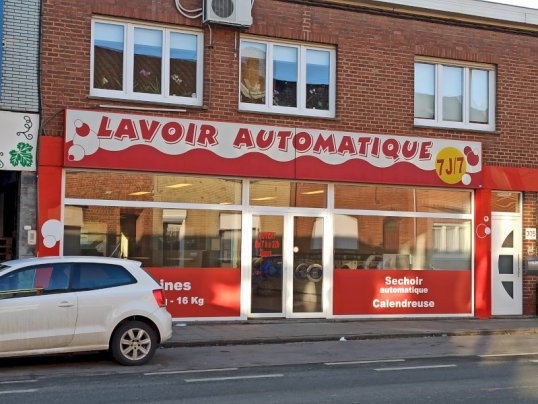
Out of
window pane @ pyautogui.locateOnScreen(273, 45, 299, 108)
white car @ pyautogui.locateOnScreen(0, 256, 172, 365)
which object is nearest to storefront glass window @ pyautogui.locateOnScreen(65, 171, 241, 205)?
window pane @ pyautogui.locateOnScreen(273, 45, 299, 108)

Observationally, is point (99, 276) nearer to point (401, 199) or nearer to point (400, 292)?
point (400, 292)

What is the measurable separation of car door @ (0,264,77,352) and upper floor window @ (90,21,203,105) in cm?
570

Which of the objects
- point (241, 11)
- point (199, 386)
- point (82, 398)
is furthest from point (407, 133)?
point (82, 398)

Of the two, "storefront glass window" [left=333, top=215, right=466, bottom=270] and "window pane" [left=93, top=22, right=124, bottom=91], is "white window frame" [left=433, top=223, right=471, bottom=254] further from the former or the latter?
"window pane" [left=93, top=22, right=124, bottom=91]

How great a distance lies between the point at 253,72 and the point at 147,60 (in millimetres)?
2308

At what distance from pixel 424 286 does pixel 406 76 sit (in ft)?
15.7

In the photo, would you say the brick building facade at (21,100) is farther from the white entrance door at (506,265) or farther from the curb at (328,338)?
the white entrance door at (506,265)

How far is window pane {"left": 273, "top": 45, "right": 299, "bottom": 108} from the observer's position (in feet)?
56.3

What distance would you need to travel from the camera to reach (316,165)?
17094 millimetres

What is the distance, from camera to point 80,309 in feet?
35.8

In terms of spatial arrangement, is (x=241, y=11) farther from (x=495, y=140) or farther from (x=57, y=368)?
(x=57, y=368)

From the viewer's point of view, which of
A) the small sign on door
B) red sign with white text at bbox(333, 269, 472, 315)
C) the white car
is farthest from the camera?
the small sign on door

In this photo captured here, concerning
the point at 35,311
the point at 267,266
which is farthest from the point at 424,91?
the point at 35,311

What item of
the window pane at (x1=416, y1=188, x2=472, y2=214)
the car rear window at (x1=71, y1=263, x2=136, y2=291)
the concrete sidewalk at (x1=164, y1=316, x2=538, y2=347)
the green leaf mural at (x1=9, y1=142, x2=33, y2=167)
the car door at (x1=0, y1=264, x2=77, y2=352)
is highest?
the green leaf mural at (x1=9, y1=142, x2=33, y2=167)
